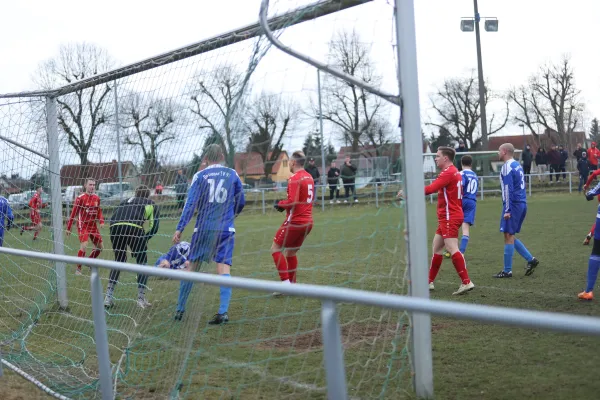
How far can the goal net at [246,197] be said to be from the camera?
394 centimetres

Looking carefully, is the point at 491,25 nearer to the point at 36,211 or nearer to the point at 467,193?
the point at 467,193

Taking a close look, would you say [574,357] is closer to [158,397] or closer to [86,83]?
[158,397]

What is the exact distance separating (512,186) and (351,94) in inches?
217

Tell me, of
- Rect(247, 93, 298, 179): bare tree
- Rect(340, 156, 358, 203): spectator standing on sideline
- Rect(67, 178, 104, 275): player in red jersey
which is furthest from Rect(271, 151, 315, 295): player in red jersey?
Rect(67, 178, 104, 275): player in red jersey

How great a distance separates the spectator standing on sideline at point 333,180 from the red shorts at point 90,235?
3895 mm

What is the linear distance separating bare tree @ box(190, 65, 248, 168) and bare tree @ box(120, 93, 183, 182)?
37 cm

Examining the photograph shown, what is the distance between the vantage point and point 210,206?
535 cm

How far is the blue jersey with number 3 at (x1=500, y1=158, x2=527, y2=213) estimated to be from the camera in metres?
8.84

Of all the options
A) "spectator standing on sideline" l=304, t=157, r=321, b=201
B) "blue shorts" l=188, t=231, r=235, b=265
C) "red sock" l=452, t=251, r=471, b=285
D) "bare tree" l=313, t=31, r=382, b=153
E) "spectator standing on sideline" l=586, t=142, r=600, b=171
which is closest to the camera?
"bare tree" l=313, t=31, r=382, b=153

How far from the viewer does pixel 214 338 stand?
584cm

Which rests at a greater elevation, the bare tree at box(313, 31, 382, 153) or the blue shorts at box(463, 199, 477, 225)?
the bare tree at box(313, 31, 382, 153)

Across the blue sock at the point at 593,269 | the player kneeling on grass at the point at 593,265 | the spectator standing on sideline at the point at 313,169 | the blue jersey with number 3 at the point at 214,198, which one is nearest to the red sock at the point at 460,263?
the player kneeling on grass at the point at 593,265

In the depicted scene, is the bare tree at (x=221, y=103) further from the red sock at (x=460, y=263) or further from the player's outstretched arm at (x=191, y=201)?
the red sock at (x=460, y=263)

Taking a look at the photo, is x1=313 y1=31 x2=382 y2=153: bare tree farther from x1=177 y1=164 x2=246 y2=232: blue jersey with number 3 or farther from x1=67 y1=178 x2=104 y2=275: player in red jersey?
x1=67 y1=178 x2=104 y2=275: player in red jersey
